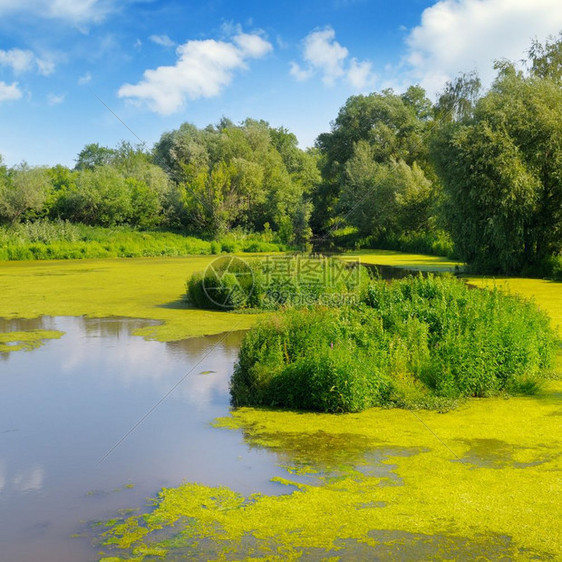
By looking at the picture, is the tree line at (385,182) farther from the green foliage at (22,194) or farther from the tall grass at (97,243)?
the tall grass at (97,243)

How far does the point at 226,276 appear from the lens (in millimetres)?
15930

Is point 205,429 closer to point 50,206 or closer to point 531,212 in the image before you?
point 531,212

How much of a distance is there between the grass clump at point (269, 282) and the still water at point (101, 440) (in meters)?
3.92

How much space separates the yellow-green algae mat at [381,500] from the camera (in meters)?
4.36

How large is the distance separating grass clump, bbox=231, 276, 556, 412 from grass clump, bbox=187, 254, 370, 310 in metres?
5.34

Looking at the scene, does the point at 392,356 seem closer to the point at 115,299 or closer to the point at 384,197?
the point at 115,299

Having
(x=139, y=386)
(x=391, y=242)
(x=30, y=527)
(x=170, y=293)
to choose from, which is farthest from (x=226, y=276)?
(x=391, y=242)

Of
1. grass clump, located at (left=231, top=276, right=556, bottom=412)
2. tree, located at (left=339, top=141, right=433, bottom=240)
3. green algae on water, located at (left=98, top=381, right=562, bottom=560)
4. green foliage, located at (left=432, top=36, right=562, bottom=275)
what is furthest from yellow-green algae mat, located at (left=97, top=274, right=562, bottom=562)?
tree, located at (left=339, top=141, right=433, bottom=240)

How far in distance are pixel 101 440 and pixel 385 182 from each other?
39118 millimetres

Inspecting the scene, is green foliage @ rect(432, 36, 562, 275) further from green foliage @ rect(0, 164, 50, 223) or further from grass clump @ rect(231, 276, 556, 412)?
green foliage @ rect(0, 164, 50, 223)

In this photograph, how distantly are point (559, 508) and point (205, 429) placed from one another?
12.5 feet

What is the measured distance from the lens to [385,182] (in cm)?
4372

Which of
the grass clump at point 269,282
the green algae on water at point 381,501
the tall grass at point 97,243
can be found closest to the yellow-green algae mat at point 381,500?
the green algae on water at point 381,501

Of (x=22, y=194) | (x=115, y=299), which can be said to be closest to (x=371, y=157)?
(x=22, y=194)
